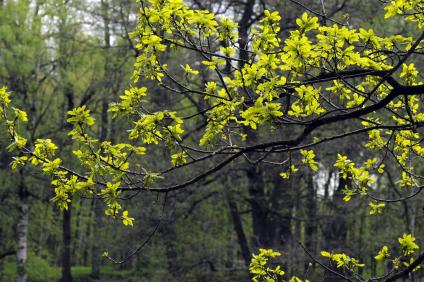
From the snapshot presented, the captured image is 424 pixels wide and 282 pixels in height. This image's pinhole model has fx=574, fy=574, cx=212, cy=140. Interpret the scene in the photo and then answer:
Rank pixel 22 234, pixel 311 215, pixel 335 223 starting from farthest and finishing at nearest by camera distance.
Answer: pixel 22 234, pixel 311 215, pixel 335 223

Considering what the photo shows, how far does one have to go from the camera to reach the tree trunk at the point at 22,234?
15.1 meters

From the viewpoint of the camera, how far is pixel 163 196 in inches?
452

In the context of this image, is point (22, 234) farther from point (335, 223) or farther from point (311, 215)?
point (335, 223)

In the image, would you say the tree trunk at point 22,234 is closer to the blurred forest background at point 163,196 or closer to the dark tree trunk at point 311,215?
the blurred forest background at point 163,196

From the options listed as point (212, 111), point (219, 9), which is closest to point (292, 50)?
point (212, 111)

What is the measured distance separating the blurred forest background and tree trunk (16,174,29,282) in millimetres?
39

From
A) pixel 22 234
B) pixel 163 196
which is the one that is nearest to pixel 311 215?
pixel 163 196

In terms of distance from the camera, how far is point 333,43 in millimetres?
2764

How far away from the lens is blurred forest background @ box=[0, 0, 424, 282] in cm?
1200

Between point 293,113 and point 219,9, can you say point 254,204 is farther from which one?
point 293,113

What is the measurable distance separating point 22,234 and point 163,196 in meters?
5.98

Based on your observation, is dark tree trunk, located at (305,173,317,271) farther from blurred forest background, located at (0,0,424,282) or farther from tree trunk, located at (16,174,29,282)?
tree trunk, located at (16,174,29,282)

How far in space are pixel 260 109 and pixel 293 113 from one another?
836mm

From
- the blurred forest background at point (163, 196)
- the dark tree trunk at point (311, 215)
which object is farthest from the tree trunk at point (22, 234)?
the dark tree trunk at point (311, 215)
